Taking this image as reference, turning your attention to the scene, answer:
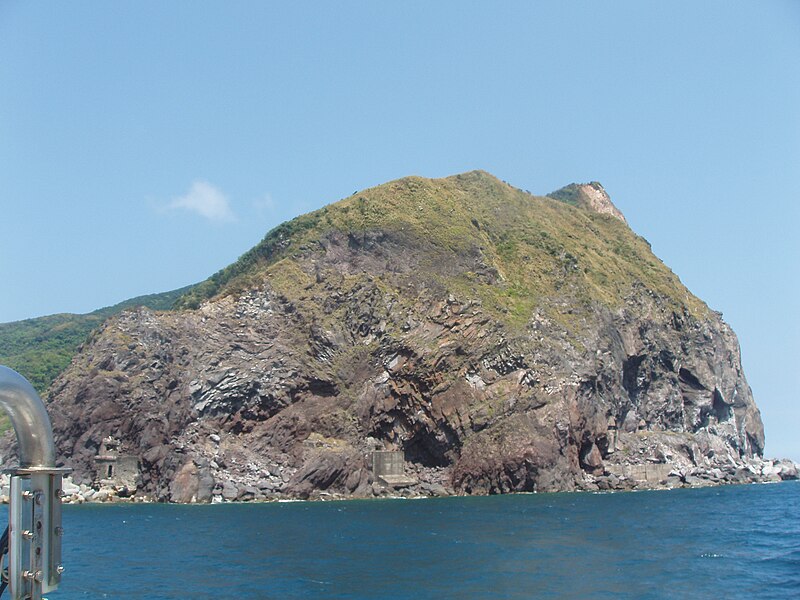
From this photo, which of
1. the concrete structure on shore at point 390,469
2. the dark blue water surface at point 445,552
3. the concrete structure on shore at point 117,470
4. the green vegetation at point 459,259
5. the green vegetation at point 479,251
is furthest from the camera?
the green vegetation at point 479,251

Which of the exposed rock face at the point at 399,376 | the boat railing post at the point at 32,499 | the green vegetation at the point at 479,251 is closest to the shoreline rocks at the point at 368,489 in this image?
the exposed rock face at the point at 399,376

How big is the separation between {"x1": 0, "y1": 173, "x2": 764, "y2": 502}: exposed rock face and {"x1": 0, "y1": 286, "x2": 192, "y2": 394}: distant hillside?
29.3m

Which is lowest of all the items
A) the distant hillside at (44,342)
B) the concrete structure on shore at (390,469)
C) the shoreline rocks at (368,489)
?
the shoreline rocks at (368,489)

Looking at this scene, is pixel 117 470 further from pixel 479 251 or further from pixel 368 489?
pixel 479 251

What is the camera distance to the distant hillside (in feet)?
429

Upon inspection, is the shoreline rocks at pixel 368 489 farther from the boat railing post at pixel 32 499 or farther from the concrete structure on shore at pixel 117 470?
the boat railing post at pixel 32 499

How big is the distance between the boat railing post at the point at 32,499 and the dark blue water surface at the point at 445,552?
86.4 ft

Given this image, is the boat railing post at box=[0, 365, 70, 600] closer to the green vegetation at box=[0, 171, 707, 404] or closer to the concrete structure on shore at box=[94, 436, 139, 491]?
the concrete structure on shore at box=[94, 436, 139, 491]

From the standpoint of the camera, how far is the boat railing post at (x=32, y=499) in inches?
209

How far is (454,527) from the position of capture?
52.8m

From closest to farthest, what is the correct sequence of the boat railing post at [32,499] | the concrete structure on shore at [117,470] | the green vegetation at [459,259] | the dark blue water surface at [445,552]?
the boat railing post at [32,499], the dark blue water surface at [445,552], the concrete structure on shore at [117,470], the green vegetation at [459,259]

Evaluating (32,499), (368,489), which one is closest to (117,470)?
(368,489)

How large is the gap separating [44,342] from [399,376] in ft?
321

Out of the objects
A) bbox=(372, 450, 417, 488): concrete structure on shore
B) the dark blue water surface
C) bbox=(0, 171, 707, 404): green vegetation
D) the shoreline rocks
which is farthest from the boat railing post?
bbox=(0, 171, 707, 404): green vegetation
